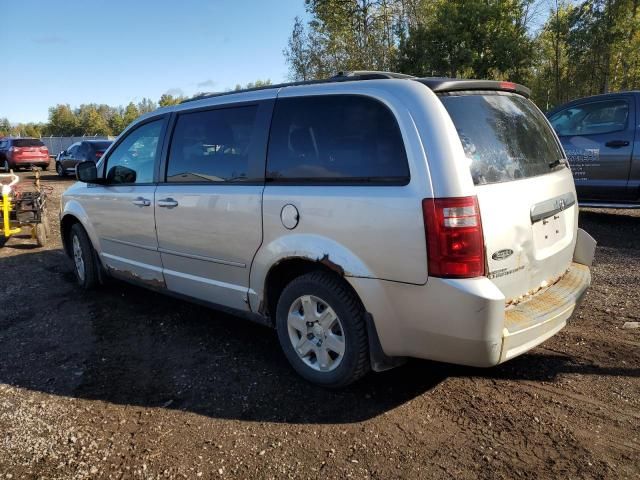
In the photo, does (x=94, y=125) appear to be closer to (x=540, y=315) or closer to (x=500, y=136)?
(x=500, y=136)

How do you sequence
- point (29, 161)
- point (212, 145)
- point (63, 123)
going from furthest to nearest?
point (63, 123) → point (29, 161) → point (212, 145)

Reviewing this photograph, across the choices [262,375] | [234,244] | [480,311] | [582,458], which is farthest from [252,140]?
[582,458]

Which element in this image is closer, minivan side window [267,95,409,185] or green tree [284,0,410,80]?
minivan side window [267,95,409,185]

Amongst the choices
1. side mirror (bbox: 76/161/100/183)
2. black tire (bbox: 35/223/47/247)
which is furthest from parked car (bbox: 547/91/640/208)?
black tire (bbox: 35/223/47/247)

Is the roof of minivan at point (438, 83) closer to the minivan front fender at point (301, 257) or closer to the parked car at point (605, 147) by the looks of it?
the minivan front fender at point (301, 257)

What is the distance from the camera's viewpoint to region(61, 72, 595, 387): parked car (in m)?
2.74

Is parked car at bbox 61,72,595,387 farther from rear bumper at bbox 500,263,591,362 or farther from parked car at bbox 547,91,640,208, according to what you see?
→ parked car at bbox 547,91,640,208

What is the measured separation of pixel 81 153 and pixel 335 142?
20.1 metres

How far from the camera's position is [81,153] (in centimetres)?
2075

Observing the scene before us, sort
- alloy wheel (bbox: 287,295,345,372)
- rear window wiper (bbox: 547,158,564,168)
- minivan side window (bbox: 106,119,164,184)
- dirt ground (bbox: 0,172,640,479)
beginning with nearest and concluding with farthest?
dirt ground (bbox: 0,172,640,479)
alloy wheel (bbox: 287,295,345,372)
rear window wiper (bbox: 547,158,564,168)
minivan side window (bbox: 106,119,164,184)

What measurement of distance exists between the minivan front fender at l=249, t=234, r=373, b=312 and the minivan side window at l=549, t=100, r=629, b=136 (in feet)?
20.6

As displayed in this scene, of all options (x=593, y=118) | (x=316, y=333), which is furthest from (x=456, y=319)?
(x=593, y=118)

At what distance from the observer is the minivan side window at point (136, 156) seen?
4574 mm

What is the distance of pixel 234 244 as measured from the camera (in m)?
3.71
